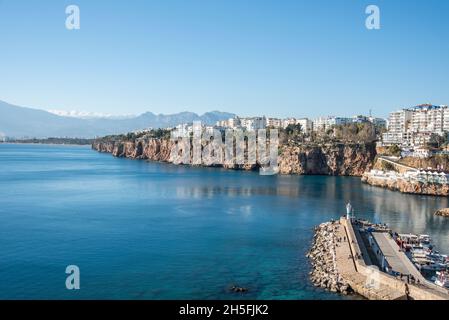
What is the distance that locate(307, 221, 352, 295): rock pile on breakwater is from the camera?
13176 mm

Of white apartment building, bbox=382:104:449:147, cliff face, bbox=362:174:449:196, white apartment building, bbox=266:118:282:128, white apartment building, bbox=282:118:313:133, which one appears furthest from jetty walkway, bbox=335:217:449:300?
white apartment building, bbox=266:118:282:128

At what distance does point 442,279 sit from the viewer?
543 inches

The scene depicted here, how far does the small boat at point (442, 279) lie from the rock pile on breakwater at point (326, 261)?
2843 mm

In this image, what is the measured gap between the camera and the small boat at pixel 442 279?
13.5 m

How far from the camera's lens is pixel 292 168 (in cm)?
5403

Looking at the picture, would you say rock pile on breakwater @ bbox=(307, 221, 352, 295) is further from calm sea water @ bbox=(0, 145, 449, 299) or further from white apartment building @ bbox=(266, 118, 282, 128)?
white apartment building @ bbox=(266, 118, 282, 128)

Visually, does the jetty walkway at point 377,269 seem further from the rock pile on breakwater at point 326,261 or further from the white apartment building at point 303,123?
the white apartment building at point 303,123

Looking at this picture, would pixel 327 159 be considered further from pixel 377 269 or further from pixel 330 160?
pixel 377 269

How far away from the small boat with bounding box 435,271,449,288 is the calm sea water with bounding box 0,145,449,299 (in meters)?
3.62

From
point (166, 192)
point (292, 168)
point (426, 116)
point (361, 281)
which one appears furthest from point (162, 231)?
point (426, 116)

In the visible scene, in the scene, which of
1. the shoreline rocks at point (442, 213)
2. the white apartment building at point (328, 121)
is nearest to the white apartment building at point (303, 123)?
the white apartment building at point (328, 121)
